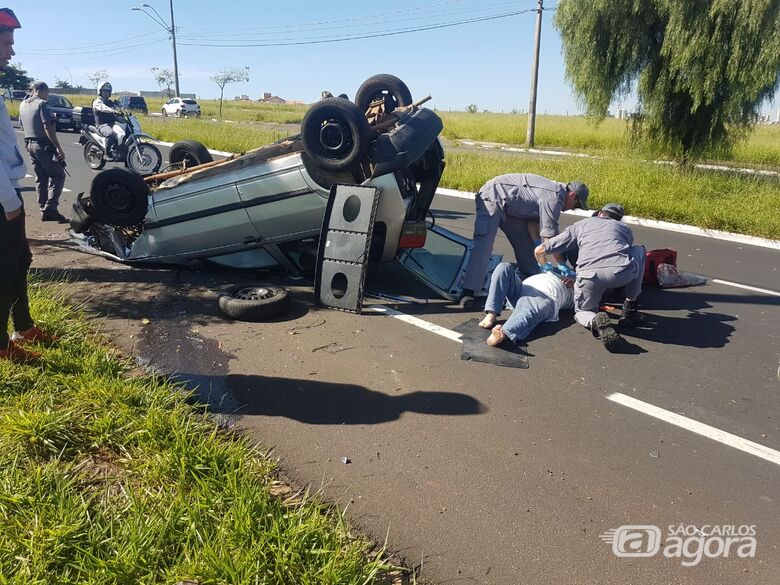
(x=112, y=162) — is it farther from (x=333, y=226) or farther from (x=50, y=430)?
(x=50, y=430)

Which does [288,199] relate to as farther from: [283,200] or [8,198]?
[8,198]

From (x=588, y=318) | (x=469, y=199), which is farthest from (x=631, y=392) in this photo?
(x=469, y=199)

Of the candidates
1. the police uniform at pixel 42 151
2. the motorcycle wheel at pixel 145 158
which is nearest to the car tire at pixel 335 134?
the police uniform at pixel 42 151

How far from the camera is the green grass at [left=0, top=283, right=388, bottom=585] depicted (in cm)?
210

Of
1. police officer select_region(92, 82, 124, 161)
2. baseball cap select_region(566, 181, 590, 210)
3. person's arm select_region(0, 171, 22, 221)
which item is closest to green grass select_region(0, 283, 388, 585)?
person's arm select_region(0, 171, 22, 221)

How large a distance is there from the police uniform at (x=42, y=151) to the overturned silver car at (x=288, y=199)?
2.66m

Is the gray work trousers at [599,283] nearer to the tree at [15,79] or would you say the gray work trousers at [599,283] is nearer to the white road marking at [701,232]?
the white road marking at [701,232]

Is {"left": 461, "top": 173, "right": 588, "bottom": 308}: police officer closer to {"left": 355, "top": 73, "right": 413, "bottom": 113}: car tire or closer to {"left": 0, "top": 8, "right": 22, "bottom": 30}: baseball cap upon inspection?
{"left": 355, "top": 73, "right": 413, "bottom": 113}: car tire

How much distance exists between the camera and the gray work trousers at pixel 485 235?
530 cm

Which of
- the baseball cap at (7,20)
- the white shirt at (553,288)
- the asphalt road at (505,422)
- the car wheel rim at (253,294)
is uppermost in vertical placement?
the baseball cap at (7,20)

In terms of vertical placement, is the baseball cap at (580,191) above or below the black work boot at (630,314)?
above

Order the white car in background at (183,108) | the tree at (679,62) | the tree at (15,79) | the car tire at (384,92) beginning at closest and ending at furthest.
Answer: the car tire at (384,92), the tree at (679,62), the white car in background at (183,108), the tree at (15,79)

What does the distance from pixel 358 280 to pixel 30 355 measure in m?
2.46

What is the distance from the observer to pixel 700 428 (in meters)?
3.34
